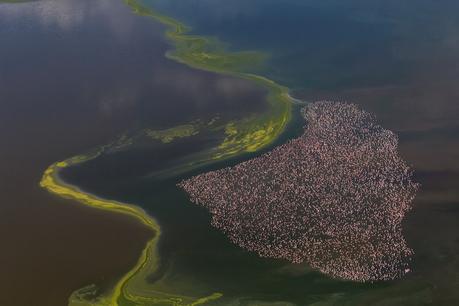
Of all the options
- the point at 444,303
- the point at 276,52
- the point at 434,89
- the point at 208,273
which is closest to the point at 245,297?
the point at 208,273

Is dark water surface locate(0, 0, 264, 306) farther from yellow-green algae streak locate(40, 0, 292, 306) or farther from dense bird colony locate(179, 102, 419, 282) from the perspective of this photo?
dense bird colony locate(179, 102, 419, 282)

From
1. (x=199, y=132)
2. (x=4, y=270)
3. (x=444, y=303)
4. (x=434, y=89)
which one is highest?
(x=434, y=89)

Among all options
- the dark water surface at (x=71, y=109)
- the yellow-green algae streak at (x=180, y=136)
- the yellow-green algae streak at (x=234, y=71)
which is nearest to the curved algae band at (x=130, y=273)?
the yellow-green algae streak at (x=180, y=136)

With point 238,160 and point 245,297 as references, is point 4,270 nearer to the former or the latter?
point 245,297

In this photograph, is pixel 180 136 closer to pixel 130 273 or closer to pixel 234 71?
pixel 234 71

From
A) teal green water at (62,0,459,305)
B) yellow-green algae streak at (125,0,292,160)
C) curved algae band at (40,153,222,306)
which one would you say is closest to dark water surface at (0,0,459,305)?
teal green water at (62,0,459,305)

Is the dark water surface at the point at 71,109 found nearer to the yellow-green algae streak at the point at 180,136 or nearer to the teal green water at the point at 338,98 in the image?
the yellow-green algae streak at the point at 180,136
